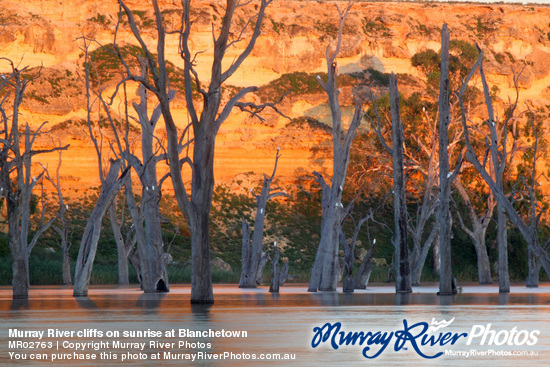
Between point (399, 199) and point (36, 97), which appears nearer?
point (399, 199)

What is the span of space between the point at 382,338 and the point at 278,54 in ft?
246

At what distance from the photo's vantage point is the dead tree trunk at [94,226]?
82.8 ft

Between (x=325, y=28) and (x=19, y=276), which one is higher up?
(x=325, y=28)

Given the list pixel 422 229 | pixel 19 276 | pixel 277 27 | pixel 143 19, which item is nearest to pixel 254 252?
pixel 19 276

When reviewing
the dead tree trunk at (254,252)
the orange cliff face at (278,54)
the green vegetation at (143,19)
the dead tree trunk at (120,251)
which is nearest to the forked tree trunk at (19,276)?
the dead tree trunk at (254,252)

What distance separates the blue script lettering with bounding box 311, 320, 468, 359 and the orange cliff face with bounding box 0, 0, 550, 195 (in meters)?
62.3

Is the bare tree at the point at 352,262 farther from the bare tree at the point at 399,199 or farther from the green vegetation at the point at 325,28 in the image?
the green vegetation at the point at 325,28

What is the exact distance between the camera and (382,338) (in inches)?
477

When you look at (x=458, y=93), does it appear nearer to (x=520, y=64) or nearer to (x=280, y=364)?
(x=280, y=364)

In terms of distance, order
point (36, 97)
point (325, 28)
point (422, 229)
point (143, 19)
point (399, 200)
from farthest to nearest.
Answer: point (325, 28) < point (143, 19) < point (36, 97) < point (422, 229) < point (399, 200)

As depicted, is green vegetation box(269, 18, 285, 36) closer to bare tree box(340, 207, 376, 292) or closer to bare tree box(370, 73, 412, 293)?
bare tree box(340, 207, 376, 292)

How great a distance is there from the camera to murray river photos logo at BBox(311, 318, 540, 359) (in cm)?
1108

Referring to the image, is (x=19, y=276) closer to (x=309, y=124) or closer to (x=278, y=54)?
(x=309, y=124)

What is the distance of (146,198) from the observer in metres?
28.8
